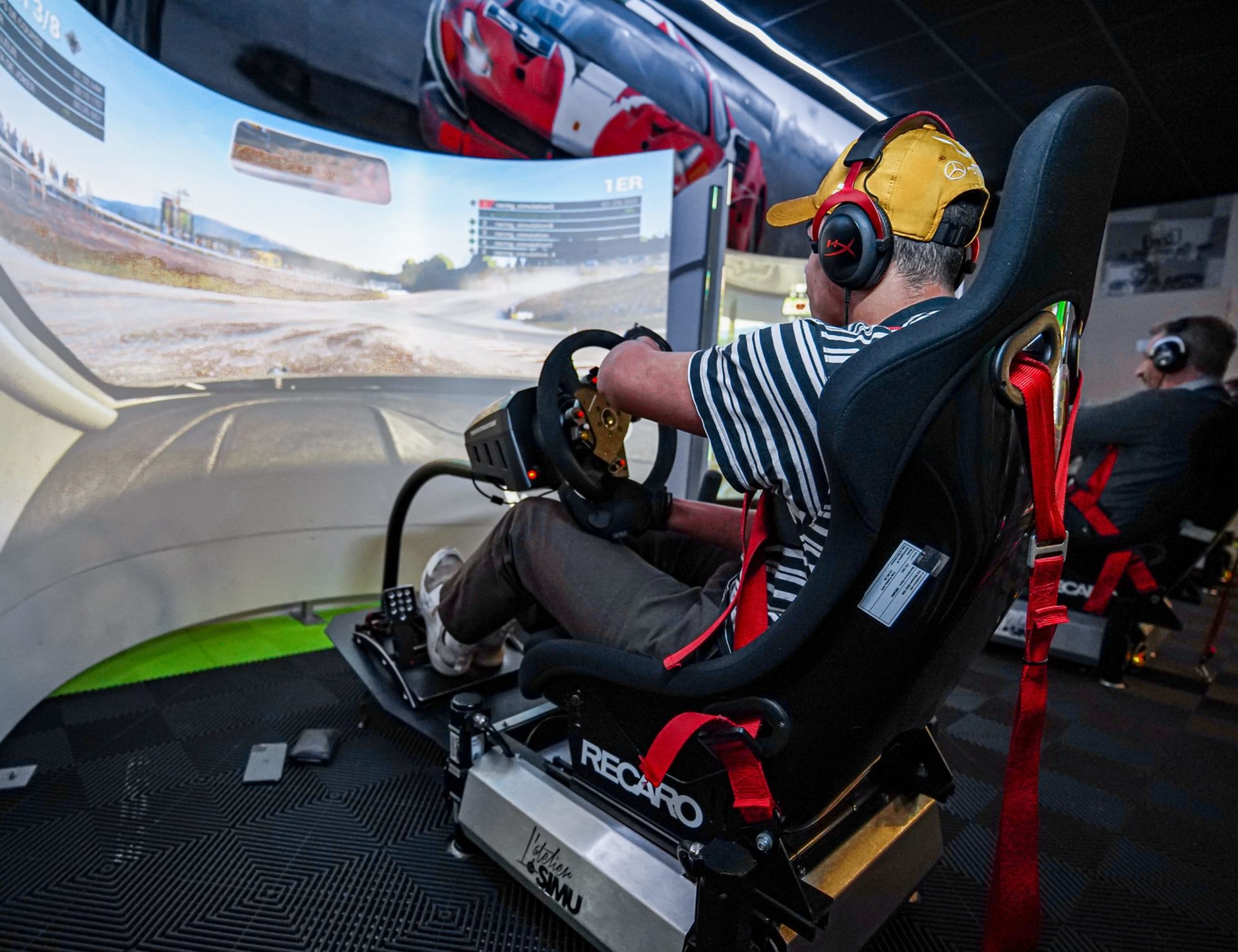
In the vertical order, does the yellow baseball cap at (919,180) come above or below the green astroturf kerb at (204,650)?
above

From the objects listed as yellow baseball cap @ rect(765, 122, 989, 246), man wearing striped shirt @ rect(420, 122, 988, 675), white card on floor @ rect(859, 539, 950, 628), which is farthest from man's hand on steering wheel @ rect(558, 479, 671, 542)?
yellow baseball cap @ rect(765, 122, 989, 246)

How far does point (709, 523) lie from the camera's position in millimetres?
1352

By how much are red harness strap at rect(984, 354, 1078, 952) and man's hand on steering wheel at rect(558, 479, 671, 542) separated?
25.0 inches

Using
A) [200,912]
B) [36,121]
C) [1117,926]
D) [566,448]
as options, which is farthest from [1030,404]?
[36,121]

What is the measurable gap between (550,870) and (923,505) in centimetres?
86

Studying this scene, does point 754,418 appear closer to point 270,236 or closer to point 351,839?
point 351,839

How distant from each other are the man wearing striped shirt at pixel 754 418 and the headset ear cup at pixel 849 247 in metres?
0.04

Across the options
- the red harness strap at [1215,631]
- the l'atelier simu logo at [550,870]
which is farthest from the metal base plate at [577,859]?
the red harness strap at [1215,631]

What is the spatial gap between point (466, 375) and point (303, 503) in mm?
821

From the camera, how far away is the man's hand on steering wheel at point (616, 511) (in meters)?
1.18

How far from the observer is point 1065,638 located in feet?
8.55

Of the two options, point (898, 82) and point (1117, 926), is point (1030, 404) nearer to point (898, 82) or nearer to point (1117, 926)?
point (1117, 926)

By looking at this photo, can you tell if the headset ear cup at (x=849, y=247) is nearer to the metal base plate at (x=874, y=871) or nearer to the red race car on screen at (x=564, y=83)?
the metal base plate at (x=874, y=871)

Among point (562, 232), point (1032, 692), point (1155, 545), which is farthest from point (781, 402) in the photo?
point (1155, 545)
